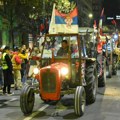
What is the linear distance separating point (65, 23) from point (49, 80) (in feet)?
8.51

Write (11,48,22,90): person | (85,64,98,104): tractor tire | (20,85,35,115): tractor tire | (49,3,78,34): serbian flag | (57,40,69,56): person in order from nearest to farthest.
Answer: (20,85,35,115): tractor tire, (57,40,69,56): person, (85,64,98,104): tractor tire, (49,3,78,34): serbian flag, (11,48,22,90): person

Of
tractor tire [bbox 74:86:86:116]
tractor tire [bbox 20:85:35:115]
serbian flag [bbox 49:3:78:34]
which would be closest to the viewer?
tractor tire [bbox 74:86:86:116]

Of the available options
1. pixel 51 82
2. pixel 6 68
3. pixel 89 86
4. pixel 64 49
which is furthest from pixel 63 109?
pixel 6 68

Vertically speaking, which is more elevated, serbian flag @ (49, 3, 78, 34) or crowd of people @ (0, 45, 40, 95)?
serbian flag @ (49, 3, 78, 34)

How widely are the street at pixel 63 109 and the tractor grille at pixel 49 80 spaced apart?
673 millimetres

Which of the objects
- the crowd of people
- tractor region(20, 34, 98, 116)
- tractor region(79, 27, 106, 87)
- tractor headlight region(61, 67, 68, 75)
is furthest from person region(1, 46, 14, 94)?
tractor headlight region(61, 67, 68, 75)

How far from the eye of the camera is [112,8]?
108 m

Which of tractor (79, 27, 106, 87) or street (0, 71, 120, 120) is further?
tractor (79, 27, 106, 87)

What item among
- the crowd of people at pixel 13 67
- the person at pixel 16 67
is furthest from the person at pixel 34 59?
the person at pixel 16 67

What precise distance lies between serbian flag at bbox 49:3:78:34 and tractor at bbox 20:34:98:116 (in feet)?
1.15

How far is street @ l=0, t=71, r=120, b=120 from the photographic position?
1056cm

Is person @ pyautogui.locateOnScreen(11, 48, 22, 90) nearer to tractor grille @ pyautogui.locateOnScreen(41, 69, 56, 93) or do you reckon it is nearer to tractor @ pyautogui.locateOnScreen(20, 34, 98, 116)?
tractor @ pyautogui.locateOnScreen(20, 34, 98, 116)

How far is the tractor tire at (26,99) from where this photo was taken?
35.4ft

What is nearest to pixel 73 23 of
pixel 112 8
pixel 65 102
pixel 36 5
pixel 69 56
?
pixel 69 56
